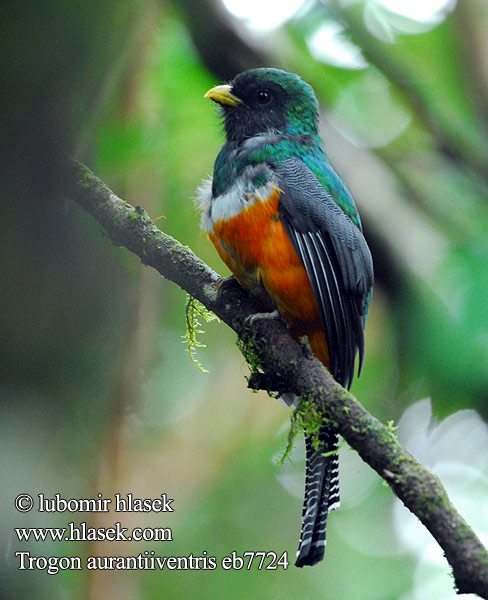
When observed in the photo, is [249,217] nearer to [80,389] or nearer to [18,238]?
[80,389]

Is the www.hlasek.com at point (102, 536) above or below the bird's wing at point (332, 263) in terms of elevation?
below

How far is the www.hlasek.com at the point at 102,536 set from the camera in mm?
1510

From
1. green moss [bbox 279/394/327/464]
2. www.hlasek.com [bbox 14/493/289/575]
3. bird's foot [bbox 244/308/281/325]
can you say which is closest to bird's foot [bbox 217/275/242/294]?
bird's foot [bbox 244/308/281/325]

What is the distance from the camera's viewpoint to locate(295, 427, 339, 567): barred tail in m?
2.18

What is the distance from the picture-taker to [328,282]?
2.36 metres

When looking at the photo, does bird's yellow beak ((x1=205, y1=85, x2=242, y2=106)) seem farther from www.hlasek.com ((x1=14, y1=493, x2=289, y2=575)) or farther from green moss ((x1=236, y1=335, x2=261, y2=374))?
www.hlasek.com ((x1=14, y1=493, x2=289, y2=575))

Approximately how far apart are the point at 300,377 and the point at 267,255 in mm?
597

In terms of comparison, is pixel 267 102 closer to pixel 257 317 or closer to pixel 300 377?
pixel 257 317

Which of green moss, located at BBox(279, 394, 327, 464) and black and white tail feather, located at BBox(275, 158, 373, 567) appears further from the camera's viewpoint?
black and white tail feather, located at BBox(275, 158, 373, 567)

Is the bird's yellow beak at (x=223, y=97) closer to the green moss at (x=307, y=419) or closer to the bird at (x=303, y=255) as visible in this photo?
the bird at (x=303, y=255)

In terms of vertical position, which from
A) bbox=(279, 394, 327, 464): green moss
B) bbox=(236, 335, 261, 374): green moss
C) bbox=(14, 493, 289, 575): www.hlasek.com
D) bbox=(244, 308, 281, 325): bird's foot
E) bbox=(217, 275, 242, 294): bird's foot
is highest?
bbox=(217, 275, 242, 294): bird's foot

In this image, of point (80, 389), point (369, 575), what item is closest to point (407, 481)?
point (80, 389)

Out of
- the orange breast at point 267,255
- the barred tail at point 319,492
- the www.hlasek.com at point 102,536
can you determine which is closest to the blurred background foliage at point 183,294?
the www.hlasek.com at point 102,536

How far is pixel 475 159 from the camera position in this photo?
421 centimetres
